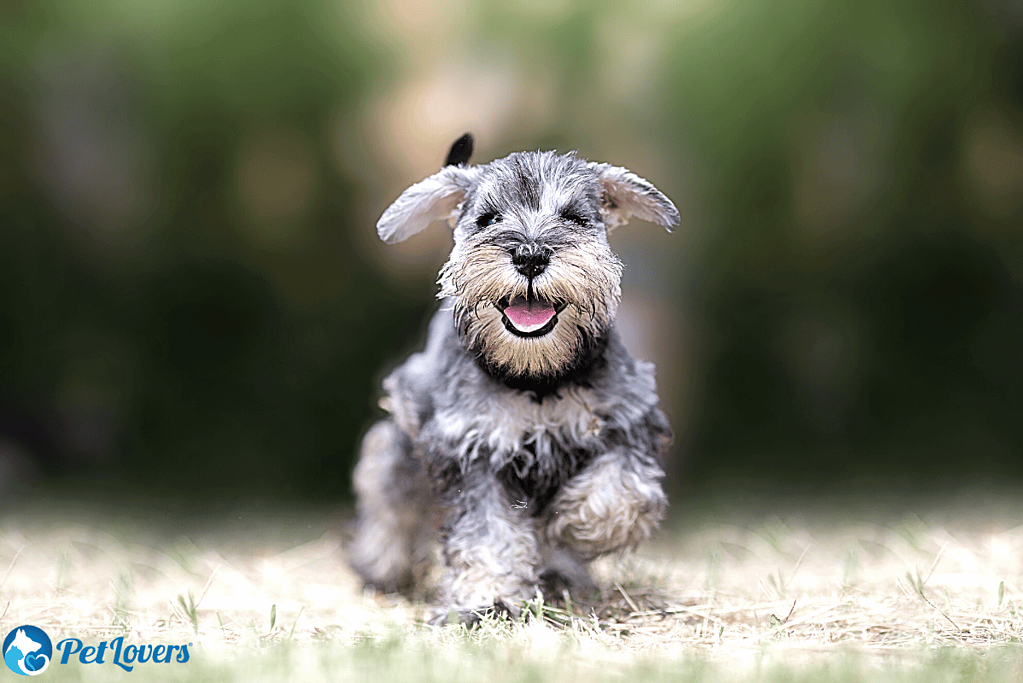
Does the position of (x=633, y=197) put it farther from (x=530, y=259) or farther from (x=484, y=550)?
(x=484, y=550)

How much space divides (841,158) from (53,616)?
14.3 feet

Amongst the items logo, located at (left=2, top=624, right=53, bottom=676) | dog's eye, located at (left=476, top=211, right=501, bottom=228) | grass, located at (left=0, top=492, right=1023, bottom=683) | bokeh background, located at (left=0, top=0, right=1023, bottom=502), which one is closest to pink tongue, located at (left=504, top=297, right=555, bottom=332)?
dog's eye, located at (left=476, top=211, right=501, bottom=228)

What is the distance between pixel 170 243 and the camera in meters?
5.04

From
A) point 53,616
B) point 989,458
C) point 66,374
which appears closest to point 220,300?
point 66,374

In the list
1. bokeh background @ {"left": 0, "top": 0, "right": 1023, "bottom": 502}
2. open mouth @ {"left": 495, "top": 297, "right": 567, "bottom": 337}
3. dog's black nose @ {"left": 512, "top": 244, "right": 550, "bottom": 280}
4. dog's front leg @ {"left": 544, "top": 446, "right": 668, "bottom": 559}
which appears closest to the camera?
dog's black nose @ {"left": 512, "top": 244, "right": 550, "bottom": 280}

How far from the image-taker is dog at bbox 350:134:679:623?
8.71 ft

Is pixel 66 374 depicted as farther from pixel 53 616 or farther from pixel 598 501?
pixel 598 501

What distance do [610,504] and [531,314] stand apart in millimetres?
631

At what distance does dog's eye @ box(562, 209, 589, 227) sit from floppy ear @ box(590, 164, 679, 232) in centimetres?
16

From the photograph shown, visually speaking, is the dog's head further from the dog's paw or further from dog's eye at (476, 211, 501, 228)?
the dog's paw

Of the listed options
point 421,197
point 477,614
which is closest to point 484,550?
point 477,614

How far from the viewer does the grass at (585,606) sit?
1.99m

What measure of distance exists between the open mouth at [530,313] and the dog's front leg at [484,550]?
492 mm

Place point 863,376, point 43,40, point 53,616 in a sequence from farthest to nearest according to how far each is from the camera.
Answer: point 863,376 → point 43,40 → point 53,616
